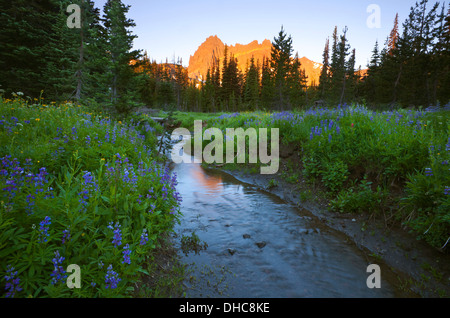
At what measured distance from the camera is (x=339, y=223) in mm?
4355

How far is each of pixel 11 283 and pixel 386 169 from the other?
5.68 metres

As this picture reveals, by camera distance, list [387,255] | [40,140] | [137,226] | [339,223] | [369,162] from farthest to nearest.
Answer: [369,162] < [339,223] < [40,140] < [387,255] < [137,226]

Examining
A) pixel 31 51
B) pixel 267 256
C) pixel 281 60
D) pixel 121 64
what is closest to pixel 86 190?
pixel 267 256

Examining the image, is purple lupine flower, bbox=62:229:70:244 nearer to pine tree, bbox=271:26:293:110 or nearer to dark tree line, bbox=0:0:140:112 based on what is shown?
dark tree line, bbox=0:0:140:112

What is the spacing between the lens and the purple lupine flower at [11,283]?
1.68 m

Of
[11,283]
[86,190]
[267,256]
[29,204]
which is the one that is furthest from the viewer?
[267,256]

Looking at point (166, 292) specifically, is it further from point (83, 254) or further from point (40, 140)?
point (40, 140)

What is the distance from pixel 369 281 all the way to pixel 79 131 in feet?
19.5

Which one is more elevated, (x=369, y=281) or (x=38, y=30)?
(x=38, y=30)

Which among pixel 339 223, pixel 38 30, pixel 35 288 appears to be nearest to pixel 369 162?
pixel 339 223

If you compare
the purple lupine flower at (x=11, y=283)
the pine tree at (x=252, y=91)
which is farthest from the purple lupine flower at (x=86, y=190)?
the pine tree at (x=252, y=91)

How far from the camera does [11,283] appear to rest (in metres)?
1.75

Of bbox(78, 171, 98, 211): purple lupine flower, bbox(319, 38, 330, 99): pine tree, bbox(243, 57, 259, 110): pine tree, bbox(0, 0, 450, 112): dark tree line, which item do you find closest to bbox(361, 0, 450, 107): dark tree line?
bbox(0, 0, 450, 112): dark tree line

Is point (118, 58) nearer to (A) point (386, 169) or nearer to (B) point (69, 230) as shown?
(B) point (69, 230)
